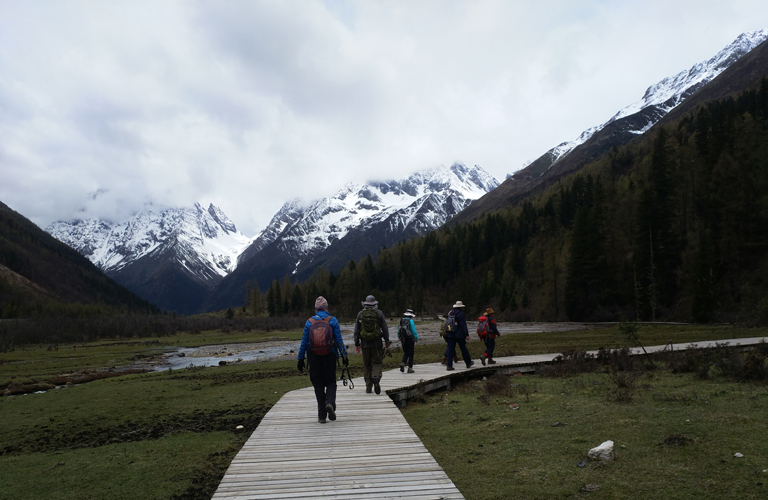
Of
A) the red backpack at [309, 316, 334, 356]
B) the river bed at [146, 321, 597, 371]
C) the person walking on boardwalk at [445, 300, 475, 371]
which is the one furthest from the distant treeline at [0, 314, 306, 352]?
the red backpack at [309, 316, 334, 356]

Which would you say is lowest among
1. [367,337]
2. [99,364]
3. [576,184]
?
[99,364]

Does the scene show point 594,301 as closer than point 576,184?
Yes

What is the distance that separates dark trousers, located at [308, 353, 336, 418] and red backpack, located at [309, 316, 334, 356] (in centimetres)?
19

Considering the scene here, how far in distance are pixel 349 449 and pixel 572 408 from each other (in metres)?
6.16

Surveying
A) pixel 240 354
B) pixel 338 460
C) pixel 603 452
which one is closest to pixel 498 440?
pixel 603 452

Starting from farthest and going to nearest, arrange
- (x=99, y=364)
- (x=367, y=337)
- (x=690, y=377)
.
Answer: (x=99, y=364)
(x=690, y=377)
(x=367, y=337)

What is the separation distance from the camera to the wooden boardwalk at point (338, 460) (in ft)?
20.5

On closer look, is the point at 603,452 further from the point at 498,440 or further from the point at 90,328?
the point at 90,328

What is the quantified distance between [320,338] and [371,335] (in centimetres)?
257

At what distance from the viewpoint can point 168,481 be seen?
819 cm

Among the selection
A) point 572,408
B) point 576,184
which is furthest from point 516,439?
point 576,184

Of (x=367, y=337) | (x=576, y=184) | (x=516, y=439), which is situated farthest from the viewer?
(x=576, y=184)

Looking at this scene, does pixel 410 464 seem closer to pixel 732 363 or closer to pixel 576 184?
pixel 732 363

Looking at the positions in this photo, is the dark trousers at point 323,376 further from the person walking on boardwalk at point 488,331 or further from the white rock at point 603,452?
the person walking on boardwalk at point 488,331
